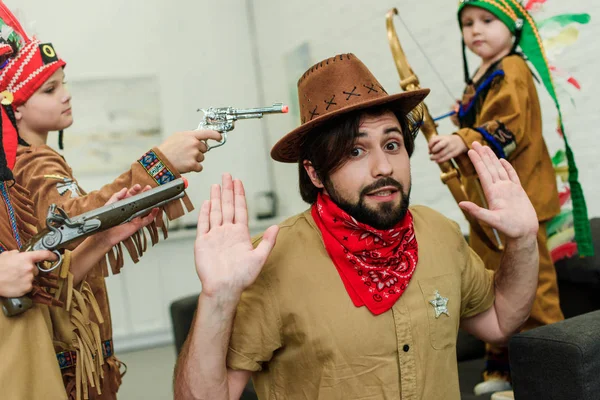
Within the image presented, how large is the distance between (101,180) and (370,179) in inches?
141

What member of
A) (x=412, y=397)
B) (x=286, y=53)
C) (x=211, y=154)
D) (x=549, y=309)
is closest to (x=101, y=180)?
(x=211, y=154)

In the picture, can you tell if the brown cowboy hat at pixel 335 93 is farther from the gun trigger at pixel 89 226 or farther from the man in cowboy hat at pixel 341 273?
the gun trigger at pixel 89 226

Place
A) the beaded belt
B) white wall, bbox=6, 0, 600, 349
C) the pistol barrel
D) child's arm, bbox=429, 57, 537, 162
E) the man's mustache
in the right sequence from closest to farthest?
the man's mustache
the beaded belt
the pistol barrel
child's arm, bbox=429, 57, 537, 162
white wall, bbox=6, 0, 600, 349

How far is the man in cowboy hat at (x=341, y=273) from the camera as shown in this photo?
1.30 meters

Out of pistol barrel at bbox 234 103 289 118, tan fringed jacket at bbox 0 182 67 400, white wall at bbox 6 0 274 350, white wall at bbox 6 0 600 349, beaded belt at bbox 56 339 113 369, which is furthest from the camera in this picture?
white wall at bbox 6 0 274 350

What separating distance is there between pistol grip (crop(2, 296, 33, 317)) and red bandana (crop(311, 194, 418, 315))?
67 centimetres

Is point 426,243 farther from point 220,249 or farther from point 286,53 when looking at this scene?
point 286,53

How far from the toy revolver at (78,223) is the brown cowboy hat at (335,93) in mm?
335

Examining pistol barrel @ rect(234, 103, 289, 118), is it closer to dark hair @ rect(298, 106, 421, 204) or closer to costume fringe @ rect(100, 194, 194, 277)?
dark hair @ rect(298, 106, 421, 204)

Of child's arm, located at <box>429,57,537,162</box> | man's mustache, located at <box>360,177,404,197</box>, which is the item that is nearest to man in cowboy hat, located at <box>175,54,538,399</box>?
man's mustache, located at <box>360,177,404,197</box>

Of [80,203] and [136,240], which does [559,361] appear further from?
[80,203]

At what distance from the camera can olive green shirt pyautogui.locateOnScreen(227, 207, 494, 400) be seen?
4.52ft

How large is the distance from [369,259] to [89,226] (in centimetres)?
63

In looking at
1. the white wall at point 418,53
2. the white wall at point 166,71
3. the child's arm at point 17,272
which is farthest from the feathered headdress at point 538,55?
the white wall at point 166,71
